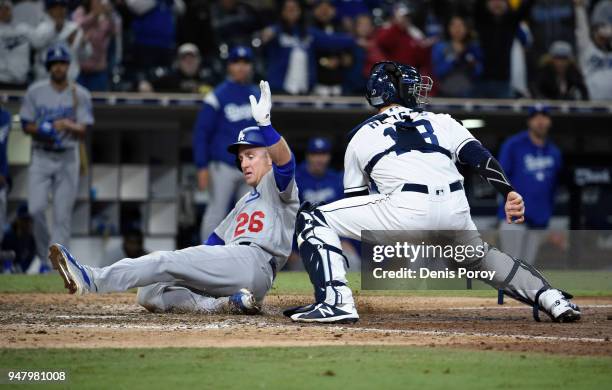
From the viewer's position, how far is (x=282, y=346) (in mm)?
4574

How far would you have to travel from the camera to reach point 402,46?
11.9m

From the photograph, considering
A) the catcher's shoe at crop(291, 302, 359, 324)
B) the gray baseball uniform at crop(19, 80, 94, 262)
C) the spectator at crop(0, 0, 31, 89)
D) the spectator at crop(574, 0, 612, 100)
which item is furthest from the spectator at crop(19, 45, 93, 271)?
the spectator at crop(574, 0, 612, 100)

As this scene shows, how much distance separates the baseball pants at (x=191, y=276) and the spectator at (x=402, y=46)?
6340mm

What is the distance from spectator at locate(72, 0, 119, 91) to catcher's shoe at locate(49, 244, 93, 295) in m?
6.39

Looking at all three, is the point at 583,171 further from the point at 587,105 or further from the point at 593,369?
Answer: the point at 593,369

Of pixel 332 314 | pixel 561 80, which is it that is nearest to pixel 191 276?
pixel 332 314

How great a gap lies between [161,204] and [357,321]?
692 centimetres

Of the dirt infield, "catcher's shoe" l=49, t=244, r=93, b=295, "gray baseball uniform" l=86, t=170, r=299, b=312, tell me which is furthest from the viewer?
"gray baseball uniform" l=86, t=170, r=299, b=312

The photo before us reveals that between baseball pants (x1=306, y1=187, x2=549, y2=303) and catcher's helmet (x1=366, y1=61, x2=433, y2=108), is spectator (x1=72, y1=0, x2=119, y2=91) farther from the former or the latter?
baseball pants (x1=306, y1=187, x2=549, y2=303)

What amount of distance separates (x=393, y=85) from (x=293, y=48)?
5.94m

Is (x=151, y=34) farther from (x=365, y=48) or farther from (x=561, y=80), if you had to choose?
(x=561, y=80)

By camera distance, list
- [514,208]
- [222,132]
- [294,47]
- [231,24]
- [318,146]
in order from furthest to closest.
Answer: [231,24] < [294,47] < [318,146] < [222,132] < [514,208]

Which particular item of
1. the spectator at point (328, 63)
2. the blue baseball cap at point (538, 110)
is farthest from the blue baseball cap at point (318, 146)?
the blue baseball cap at point (538, 110)

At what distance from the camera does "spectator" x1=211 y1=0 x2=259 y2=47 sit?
12320 mm
